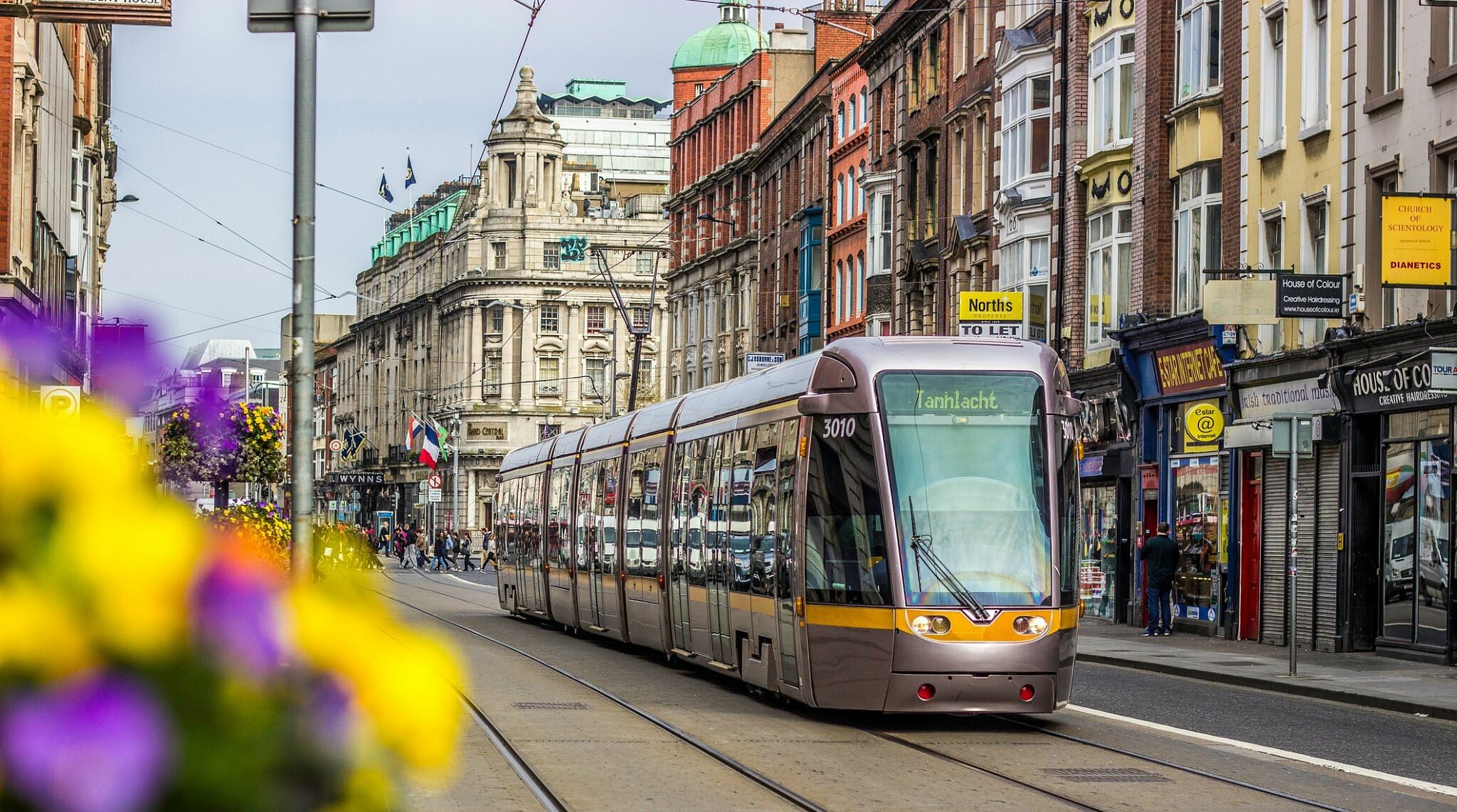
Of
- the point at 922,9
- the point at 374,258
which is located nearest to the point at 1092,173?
the point at 922,9

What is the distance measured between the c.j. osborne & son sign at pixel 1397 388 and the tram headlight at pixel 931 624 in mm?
11060

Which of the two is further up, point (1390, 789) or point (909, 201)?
point (909, 201)

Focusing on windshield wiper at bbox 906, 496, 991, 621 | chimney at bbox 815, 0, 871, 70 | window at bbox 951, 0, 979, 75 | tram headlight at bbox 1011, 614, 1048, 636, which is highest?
chimney at bbox 815, 0, 871, 70

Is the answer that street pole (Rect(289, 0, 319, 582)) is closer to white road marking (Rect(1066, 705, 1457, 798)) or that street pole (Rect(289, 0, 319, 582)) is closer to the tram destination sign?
white road marking (Rect(1066, 705, 1457, 798))

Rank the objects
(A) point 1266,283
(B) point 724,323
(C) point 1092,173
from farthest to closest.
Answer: (B) point 724,323 → (C) point 1092,173 → (A) point 1266,283

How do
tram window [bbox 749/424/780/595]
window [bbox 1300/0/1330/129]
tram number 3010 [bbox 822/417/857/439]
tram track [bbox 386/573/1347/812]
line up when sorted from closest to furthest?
tram track [bbox 386/573/1347/812]
tram number 3010 [bbox 822/417/857/439]
tram window [bbox 749/424/780/595]
window [bbox 1300/0/1330/129]

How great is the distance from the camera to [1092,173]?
128 feet

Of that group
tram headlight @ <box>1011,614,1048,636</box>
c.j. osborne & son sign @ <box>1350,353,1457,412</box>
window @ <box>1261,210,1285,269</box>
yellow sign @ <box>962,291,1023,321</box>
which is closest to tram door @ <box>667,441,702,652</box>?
tram headlight @ <box>1011,614,1048,636</box>

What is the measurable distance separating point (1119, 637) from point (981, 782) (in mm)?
20677

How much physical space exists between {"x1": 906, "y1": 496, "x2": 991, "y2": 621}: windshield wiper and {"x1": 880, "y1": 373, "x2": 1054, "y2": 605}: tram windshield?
0.01 meters

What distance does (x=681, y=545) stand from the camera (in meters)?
21.5

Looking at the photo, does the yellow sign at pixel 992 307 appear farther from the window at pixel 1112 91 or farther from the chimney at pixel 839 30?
the chimney at pixel 839 30

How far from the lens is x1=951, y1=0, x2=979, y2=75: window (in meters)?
48.6

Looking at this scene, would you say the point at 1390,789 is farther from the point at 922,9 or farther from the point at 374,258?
the point at 374,258
